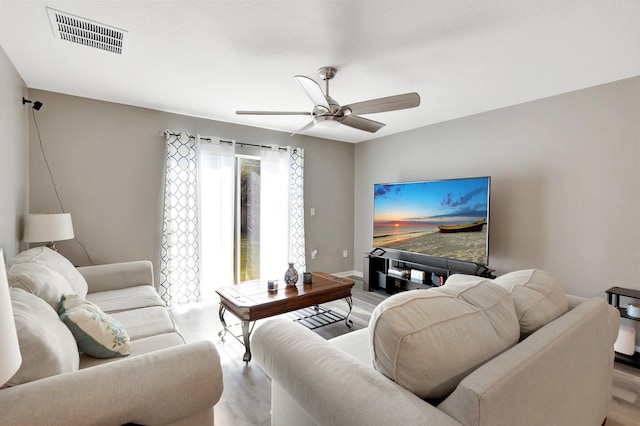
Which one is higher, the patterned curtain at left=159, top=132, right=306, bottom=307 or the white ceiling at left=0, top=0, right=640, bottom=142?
the white ceiling at left=0, top=0, right=640, bottom=142

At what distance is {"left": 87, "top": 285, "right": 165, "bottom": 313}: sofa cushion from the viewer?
7.58 feet

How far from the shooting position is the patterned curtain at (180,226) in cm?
360

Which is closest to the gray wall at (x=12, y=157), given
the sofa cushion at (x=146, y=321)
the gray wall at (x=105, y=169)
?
the gray wall at (x=105, y=169)

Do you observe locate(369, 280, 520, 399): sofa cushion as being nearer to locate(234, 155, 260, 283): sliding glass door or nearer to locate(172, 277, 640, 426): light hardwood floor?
locate(172, 277, 640, 426): light hardwood floor

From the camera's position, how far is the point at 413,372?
2.88 ft

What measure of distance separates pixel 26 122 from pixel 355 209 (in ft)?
14.3

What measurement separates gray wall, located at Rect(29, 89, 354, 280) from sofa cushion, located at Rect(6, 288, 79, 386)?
216cm

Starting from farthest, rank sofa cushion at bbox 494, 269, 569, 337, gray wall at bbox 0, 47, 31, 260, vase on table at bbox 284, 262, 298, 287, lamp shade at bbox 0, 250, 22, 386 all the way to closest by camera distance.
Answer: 1. vase on table at bbox 284, 262, 298, 287
2. gray wall at bbox 0, 47, 31, 260
3. sofa cushion at bbox 494, 269, 569, 337
4. lamp shade at bbox 0, 250, 22, 386

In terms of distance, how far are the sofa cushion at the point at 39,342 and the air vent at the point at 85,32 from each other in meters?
1.64

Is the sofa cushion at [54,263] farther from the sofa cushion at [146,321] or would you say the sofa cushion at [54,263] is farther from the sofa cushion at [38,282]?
the sofa cushion at [146,321]

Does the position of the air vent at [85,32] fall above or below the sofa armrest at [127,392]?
above

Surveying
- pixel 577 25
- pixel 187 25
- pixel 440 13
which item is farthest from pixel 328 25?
pixel 577 25

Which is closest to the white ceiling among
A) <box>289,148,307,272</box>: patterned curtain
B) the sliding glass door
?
the sliding glass door

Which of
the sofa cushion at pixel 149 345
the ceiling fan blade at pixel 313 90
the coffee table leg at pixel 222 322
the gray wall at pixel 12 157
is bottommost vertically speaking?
the coffee table leg at pixel 222 322
